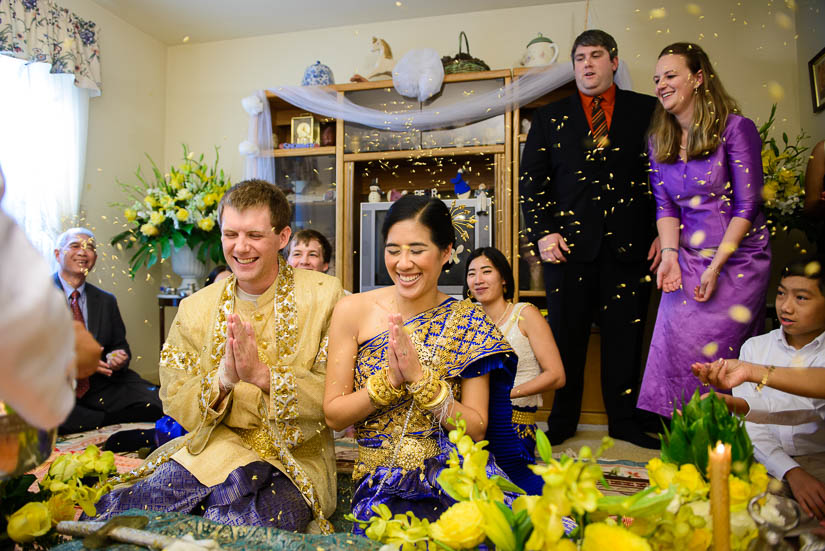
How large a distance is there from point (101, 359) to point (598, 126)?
339 centimetres

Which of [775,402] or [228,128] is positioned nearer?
[775,402]

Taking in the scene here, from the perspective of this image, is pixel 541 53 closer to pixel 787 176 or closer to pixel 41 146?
pixel 787 176

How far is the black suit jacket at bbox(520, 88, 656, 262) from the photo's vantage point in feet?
10.8

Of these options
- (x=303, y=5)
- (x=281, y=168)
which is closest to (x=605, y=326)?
(x=281, y=168)

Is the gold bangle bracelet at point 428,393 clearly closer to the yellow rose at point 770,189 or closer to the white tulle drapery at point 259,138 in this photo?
the yellow rose at point 770,189

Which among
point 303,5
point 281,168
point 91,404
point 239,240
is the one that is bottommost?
point 91,404

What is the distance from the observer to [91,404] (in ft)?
11.7

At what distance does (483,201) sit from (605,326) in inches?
57.2

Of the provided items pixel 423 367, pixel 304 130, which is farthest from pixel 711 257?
pixel 304 130

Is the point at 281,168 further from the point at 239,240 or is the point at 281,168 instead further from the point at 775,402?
the point at 775,402

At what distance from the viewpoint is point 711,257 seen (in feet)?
8.39

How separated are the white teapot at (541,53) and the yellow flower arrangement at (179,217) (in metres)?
2.56

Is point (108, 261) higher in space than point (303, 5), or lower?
lower

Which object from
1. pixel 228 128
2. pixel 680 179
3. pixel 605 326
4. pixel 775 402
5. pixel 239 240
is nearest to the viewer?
pixel 239 240
